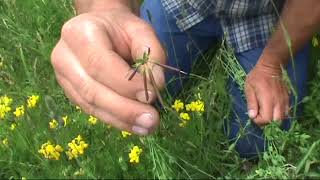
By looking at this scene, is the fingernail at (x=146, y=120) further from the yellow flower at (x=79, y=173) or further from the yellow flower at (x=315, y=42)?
the yellow flower at (x=315, y=42)

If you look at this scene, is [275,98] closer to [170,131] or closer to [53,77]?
[170,131]

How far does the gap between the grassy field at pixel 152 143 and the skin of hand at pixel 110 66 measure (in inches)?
10.6

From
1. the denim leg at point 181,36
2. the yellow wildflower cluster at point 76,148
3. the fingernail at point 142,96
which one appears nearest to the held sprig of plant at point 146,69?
the fingernail at point 142,96

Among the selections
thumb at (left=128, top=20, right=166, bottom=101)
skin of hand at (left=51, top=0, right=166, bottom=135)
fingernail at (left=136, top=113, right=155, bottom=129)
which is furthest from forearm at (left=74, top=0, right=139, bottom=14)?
fingernail at (left=136, top=113, right=155, bottom=129)

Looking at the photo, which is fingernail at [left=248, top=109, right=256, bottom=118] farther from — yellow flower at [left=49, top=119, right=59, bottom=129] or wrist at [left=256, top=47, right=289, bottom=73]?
yellow flower at [left=49, top=119, right=59, bottom=129]

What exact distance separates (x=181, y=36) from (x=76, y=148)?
67cm

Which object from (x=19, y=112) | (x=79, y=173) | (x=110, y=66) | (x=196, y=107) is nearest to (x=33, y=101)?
(x=19, y=112)

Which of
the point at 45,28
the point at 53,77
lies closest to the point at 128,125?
the point at 53,77

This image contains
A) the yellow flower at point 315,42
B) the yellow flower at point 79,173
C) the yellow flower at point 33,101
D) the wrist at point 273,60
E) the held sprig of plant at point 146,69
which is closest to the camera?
the held sprig of plant at point 146,69

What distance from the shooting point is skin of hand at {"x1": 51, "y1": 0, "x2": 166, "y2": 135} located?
128 cm

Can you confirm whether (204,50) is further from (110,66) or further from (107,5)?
(110,66)

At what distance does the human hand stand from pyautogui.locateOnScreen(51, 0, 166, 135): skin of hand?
1.82ft

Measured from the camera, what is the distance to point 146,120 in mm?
1274

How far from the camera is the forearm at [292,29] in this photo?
1782mm
